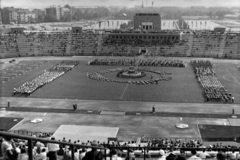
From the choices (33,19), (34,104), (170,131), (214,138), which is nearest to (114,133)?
(170,131)

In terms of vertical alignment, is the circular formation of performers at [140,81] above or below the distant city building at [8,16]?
below

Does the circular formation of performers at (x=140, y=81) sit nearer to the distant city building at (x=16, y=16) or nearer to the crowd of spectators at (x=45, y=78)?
the crowd of spectators at (x=45, y=78)

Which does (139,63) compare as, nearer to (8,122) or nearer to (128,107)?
(128,107)

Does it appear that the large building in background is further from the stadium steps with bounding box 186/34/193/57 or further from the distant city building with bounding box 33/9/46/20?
the distant city building with bounding box 33/9/46/20

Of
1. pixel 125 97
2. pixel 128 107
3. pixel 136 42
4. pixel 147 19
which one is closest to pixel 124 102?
pixel 128 107

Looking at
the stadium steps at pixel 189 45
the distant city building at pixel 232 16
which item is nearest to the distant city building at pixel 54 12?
the distant city building at pixel 232 16
